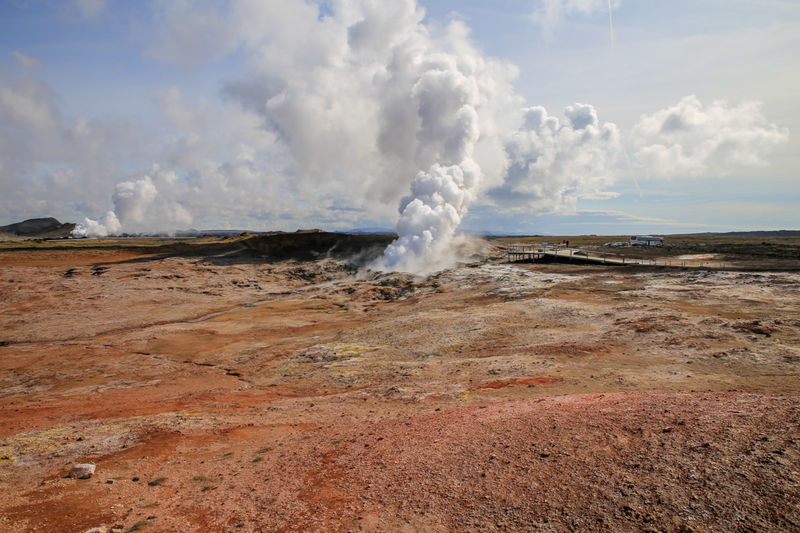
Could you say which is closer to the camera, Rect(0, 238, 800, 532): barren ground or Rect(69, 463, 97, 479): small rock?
Rect(0, 238, 800, 532): barren ground

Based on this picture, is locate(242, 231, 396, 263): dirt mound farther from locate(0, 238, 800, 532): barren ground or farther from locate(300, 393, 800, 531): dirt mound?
locate(300, 393, 800, 531): dirt mound

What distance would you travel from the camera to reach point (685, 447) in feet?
27.7

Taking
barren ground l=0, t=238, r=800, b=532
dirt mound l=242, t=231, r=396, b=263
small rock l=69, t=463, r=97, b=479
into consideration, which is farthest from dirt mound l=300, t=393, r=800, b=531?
dirt mound l=242, t=231, r=396, b=263

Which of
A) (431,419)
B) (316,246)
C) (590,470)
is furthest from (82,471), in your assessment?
(316,246)

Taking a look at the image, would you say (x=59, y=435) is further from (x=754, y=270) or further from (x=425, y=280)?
(x=754, y=270)

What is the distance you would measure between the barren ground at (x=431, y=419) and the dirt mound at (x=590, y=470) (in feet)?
0.14

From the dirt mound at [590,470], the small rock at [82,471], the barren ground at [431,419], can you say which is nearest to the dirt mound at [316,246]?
the barren ground at [431,419]

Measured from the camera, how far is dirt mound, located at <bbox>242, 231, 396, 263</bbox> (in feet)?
266

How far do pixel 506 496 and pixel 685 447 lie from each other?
159 inches

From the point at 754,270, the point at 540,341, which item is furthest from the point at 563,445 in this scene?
the point at 754,270

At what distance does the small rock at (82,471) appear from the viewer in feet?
32.8

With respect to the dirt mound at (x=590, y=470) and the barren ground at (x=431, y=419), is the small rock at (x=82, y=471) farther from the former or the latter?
the dirt mound at (x=590, y=470)

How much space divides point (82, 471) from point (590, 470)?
12056 millimetres

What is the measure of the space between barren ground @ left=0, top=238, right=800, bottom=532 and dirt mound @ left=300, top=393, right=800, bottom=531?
4 centimetres
